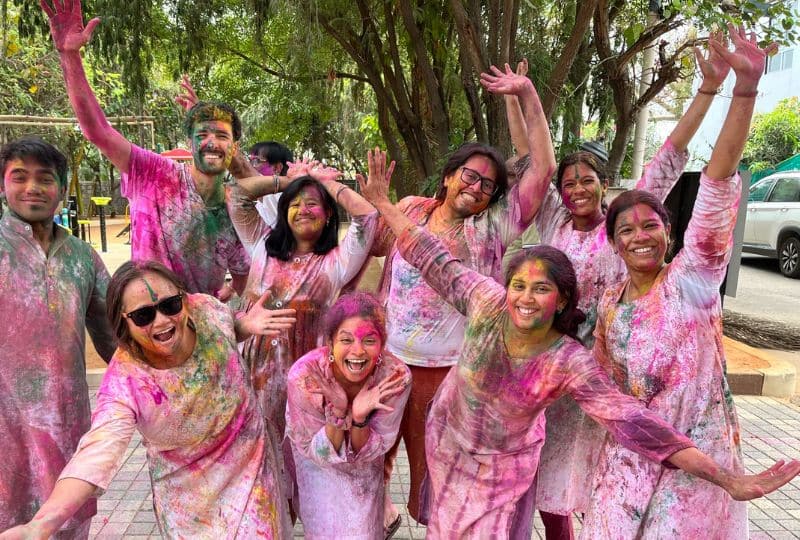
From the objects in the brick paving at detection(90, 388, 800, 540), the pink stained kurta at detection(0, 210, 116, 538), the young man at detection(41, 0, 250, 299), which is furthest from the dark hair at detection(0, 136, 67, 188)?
the brick paving at detection(90, 388, 800, 540)

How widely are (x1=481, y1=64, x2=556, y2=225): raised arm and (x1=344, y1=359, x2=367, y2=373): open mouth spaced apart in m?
0.98

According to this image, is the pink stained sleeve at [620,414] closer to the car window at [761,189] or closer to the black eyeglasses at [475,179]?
the black eyeglasses at [475,179]

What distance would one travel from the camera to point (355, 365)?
7.41 ft

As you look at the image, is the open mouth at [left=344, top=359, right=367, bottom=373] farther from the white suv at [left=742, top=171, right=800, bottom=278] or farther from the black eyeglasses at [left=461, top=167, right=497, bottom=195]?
the white suv at [left=742, top=171, right=800, bottom=278]

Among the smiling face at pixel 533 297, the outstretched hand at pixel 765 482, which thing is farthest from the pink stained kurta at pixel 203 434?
the outstretched hand at pixel 765 482

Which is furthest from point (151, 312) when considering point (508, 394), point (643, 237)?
point (643, 237)

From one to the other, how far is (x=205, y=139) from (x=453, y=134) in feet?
20.7

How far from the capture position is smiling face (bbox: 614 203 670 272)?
2094 millimetres

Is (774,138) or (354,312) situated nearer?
(354,312)

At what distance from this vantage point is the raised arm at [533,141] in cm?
256

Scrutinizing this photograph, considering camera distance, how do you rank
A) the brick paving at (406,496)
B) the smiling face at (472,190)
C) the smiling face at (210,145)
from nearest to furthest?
the smiling face at (472,190), the smiling face at (210,145), the brick paving at (406,496)

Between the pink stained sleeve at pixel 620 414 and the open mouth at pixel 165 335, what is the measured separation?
1.36 m

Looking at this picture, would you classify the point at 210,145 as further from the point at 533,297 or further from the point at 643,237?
the point at 643,237

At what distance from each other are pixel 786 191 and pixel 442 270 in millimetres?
12184
